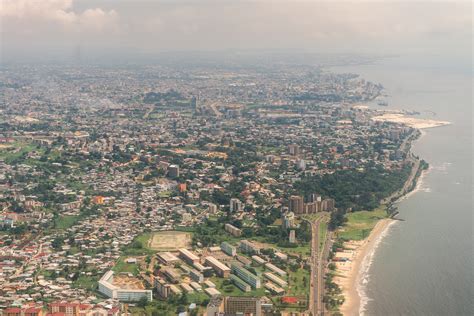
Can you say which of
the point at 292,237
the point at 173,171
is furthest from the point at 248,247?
the point at 173,171

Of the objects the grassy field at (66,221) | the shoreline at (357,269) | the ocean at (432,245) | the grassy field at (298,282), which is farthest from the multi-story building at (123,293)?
the grassy field at (66,221)

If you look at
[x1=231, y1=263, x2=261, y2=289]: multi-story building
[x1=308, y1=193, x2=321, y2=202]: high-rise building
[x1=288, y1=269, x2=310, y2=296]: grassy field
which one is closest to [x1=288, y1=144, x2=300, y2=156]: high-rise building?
[x1=308, y1=193, x2=321, y2=202]: high-rise building

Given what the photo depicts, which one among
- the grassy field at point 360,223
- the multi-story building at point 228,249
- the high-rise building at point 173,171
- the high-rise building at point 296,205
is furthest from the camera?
the high-rise building at point 173,171

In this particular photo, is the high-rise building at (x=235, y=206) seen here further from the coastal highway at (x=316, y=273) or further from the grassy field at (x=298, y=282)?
the grassy field at (x=298, y=282)

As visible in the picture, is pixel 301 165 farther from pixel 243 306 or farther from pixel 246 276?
pixel 243 306

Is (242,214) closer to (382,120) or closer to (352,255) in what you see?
(352,255)

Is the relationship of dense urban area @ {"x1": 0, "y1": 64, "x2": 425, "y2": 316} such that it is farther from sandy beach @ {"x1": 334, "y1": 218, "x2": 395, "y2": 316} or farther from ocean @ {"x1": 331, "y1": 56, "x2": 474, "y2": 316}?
ocean @ {"x1": 331, "y1": 56, "x2": 474, "y2": 316}

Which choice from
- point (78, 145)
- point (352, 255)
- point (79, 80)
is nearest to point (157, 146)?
point (78, 145)
